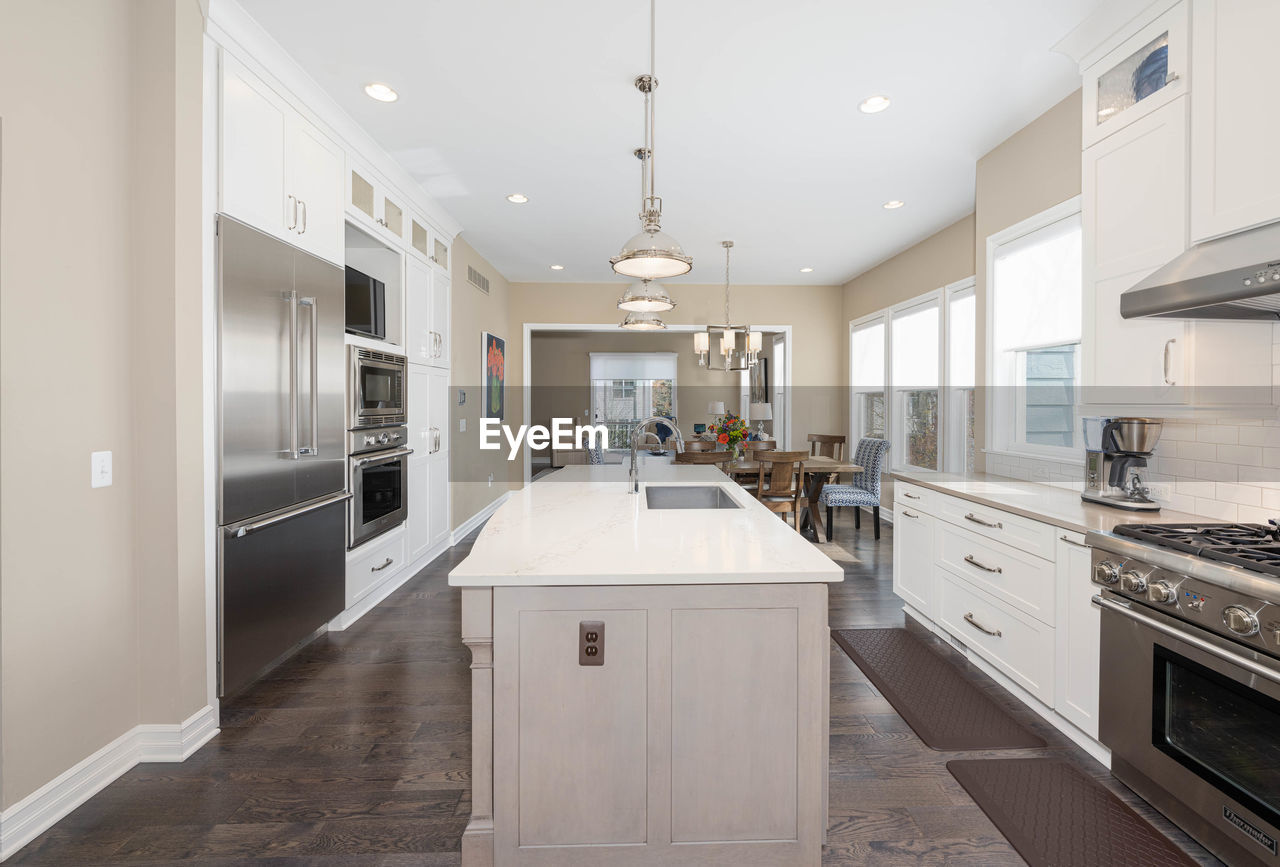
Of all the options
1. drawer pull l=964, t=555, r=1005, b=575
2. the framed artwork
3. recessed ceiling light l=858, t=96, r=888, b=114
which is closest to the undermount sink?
drawer pull l=964, t=555, r=1005, b=575

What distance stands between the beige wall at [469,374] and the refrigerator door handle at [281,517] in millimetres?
2204

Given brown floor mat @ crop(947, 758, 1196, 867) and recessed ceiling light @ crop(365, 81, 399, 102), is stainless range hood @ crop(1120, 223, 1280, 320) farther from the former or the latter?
recessed ceiling light @ crop(365, 81, 399, 102)

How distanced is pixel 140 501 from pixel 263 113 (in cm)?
164

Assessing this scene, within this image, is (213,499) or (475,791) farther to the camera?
(213,499)

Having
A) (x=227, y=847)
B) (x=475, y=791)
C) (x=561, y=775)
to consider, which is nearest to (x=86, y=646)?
(x=227, y=847)

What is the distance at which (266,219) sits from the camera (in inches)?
99.9

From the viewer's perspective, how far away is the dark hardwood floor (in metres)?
1.69

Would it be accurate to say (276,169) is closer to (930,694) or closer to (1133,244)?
(1133,244)

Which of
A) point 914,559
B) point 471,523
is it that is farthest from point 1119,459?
point 471,523

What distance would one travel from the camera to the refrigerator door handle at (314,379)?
273cm

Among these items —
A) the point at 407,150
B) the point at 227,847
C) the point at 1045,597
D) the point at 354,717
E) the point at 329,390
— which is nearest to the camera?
the point at 227,847

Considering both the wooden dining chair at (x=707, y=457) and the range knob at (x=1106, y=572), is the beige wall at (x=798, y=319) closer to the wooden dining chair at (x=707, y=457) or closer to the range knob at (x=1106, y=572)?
the wooden dining chair at (x=707, y=457)

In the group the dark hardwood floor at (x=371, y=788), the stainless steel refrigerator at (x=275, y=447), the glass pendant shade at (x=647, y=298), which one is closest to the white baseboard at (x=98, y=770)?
the dark hardwood floor at (x=371, y=788)

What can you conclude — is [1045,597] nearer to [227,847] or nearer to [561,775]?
[561,775]
